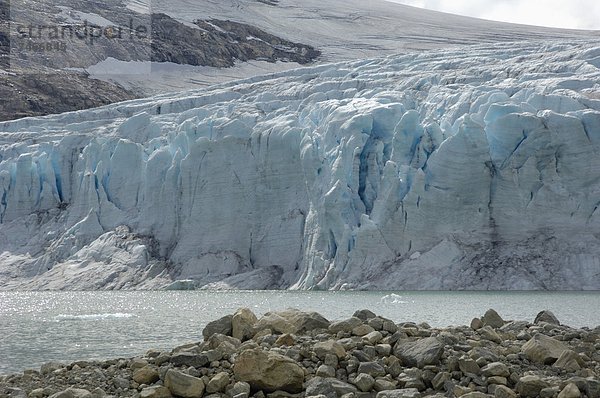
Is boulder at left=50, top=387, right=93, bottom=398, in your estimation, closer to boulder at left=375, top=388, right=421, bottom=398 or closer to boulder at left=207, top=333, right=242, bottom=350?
boulder at left=207, top=333, right=242, bottom=350

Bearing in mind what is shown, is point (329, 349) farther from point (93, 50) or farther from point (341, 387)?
point (93, 50)

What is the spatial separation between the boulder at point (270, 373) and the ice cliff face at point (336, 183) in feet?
54.5

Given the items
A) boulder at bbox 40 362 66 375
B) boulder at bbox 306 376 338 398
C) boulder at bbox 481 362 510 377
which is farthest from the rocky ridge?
boulder at bbox 481 362 510 377

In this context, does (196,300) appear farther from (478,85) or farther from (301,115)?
(478,85)

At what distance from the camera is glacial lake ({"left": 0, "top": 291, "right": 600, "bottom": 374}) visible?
41.7 feet

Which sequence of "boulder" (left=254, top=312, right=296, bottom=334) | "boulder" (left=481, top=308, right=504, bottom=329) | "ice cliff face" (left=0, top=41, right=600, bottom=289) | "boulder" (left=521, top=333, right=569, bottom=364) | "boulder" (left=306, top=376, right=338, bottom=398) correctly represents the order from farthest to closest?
"ice cliff face" (left=0, top=41, right=600, bottom=289) → "boulder" (left=481, top=308, right=504, bottom=329) → "boulder" (left=254, top=312, right=296, bottom=334) → "boulder" (left=521, top=333, right=569, bottom=364) → "boulder" (left=306, top=376, right=338, bottom=398)

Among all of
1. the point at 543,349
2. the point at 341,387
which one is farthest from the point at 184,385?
the point at 543,349

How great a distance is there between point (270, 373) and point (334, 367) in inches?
23.5

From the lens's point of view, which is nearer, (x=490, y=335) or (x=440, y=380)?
(x=440, y=380)

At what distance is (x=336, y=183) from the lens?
958 inches

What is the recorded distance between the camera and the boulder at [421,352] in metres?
7.00

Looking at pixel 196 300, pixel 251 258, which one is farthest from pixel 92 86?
pixel 196 300

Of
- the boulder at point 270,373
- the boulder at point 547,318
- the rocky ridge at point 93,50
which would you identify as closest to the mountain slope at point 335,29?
the rocky ridge at point 93,50

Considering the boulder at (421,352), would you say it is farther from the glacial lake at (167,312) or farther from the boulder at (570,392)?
the glacial lake at (167,312)
